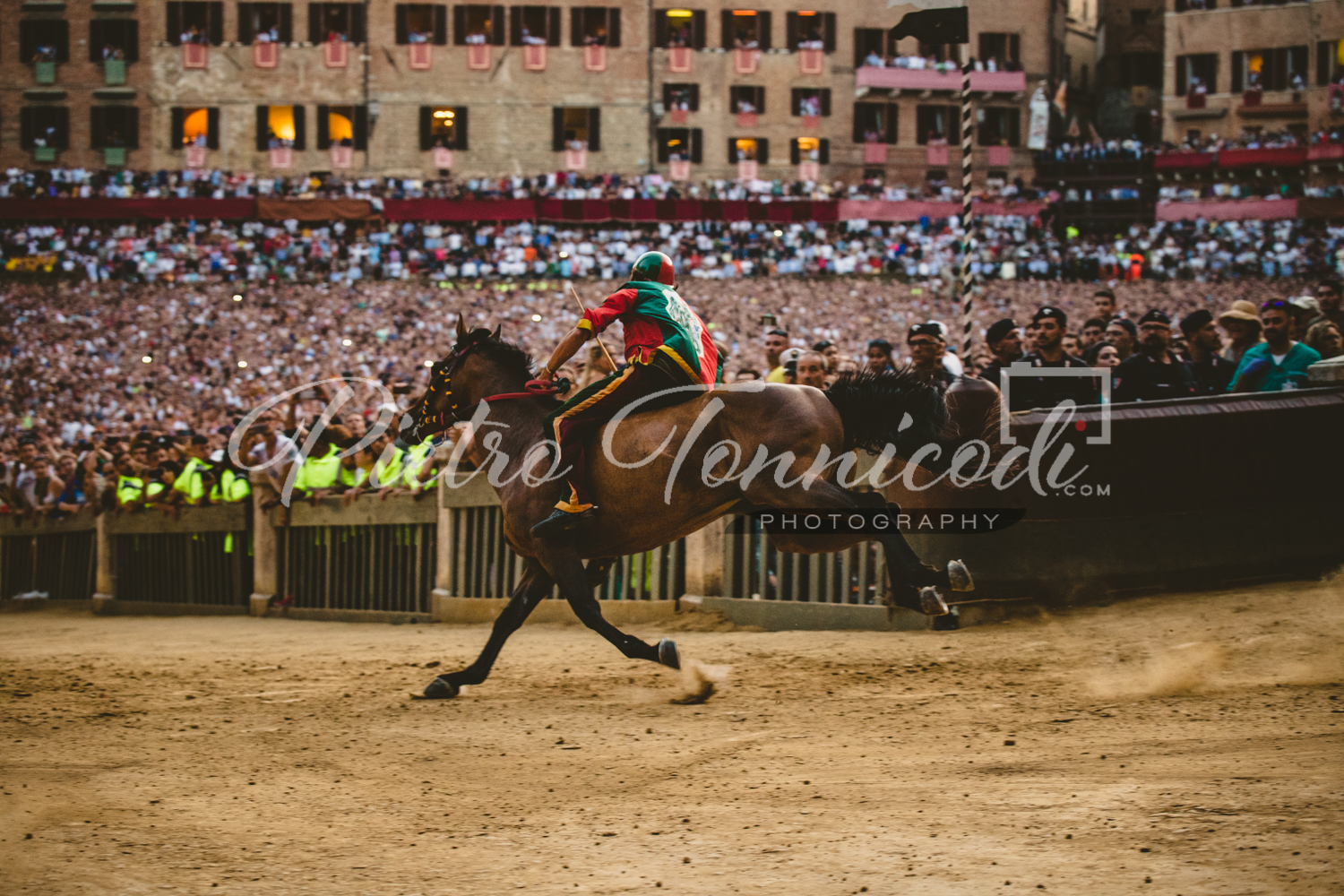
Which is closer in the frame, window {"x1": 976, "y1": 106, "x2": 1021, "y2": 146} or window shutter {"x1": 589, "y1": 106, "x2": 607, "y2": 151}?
window shutter {"x1": 589, "y1": 106, "x2": 607, "y2": 151}

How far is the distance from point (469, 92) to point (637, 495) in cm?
5007

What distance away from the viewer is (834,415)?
7492 millimetres

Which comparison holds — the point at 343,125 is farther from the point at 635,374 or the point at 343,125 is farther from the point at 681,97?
the point at 635,374

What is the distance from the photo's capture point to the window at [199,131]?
174ft

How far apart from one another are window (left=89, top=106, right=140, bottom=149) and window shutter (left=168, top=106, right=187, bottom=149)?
1.32 meters

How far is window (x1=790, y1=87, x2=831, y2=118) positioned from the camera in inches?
2240

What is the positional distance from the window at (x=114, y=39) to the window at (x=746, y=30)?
85.4 feet

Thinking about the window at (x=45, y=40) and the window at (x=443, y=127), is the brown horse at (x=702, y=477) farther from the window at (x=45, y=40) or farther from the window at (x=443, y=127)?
the window at (x=45, y=40)

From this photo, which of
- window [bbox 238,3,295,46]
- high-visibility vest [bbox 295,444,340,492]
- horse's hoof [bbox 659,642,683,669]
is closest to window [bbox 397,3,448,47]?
window [bbox 238,3,295,46]

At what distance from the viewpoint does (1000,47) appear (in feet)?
194

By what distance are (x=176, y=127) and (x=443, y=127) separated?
11.5 m

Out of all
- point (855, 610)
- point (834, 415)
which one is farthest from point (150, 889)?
point (855, 610)

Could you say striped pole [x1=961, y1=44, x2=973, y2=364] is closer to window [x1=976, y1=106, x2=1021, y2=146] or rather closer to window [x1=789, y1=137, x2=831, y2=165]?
window [x1=789, y1=137, x2=831, y2=165]

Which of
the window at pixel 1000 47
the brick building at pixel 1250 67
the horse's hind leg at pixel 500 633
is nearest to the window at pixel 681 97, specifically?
the window at pixel 1000 47
